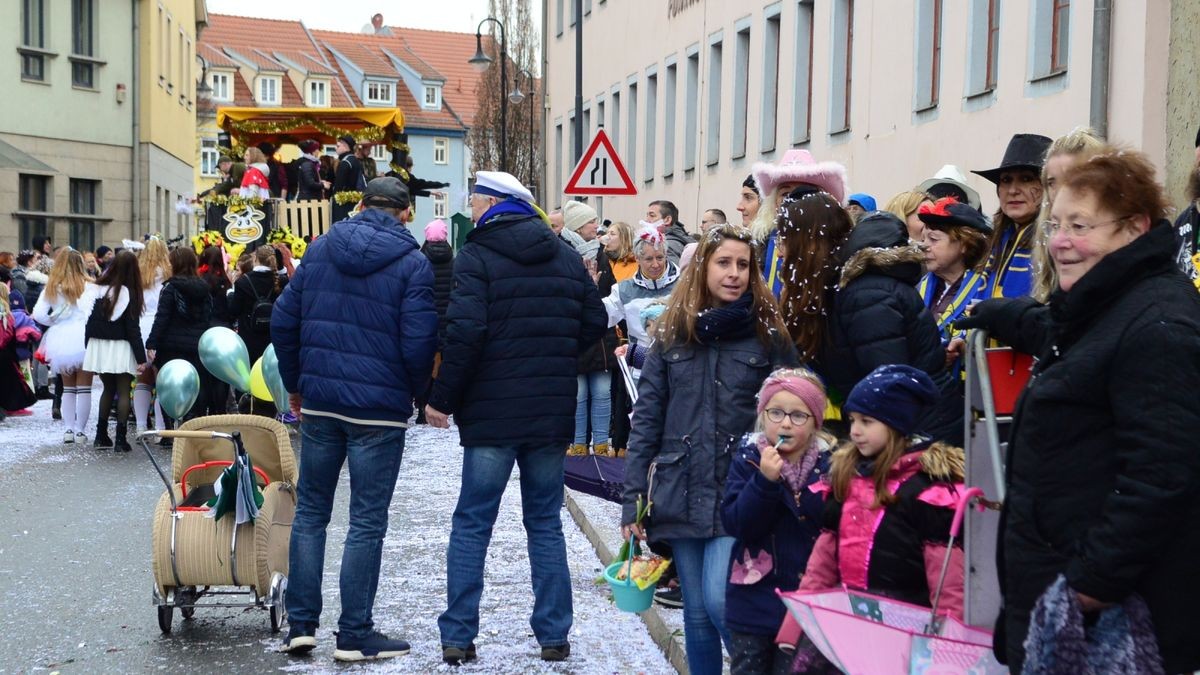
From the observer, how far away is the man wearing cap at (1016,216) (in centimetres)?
588

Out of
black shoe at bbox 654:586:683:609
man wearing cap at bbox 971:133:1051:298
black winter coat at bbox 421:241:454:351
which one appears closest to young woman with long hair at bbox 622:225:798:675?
man wearing cap at bbox 971:133:1051:298

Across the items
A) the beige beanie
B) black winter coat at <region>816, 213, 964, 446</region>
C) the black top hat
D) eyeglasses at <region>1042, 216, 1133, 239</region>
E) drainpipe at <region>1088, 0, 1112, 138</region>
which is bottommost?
black winter coat at <region>816, 213, 964, 446</region>

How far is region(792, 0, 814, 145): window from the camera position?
24.1 metres

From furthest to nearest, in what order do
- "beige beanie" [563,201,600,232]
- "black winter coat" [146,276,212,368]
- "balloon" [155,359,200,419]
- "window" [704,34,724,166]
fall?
1. "window" [704,34,724,166]
2. "black winter coat" [146,276,212,368]
3. "beige beanie" [563,201,600,232]
4. "balloon" [155,359,200,419]

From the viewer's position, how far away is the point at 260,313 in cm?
1680

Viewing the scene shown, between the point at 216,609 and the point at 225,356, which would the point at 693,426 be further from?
the point at 225,356

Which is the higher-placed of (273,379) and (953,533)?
(953,533)

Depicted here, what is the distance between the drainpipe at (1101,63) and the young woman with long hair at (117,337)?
874 centimetres

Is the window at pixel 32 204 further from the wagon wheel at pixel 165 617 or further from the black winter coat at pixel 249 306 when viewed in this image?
the wagon wheel at pixel 165 617

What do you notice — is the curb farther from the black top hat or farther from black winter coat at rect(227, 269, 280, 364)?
black winter coat at rect(227, 269, 280, 364)

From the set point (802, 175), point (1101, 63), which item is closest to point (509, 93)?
point (1101, 63)

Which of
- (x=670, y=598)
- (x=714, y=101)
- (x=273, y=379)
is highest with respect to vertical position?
(x=714, y=101)

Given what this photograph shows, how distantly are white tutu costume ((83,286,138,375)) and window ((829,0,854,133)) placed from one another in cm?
998

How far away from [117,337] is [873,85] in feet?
31.5
